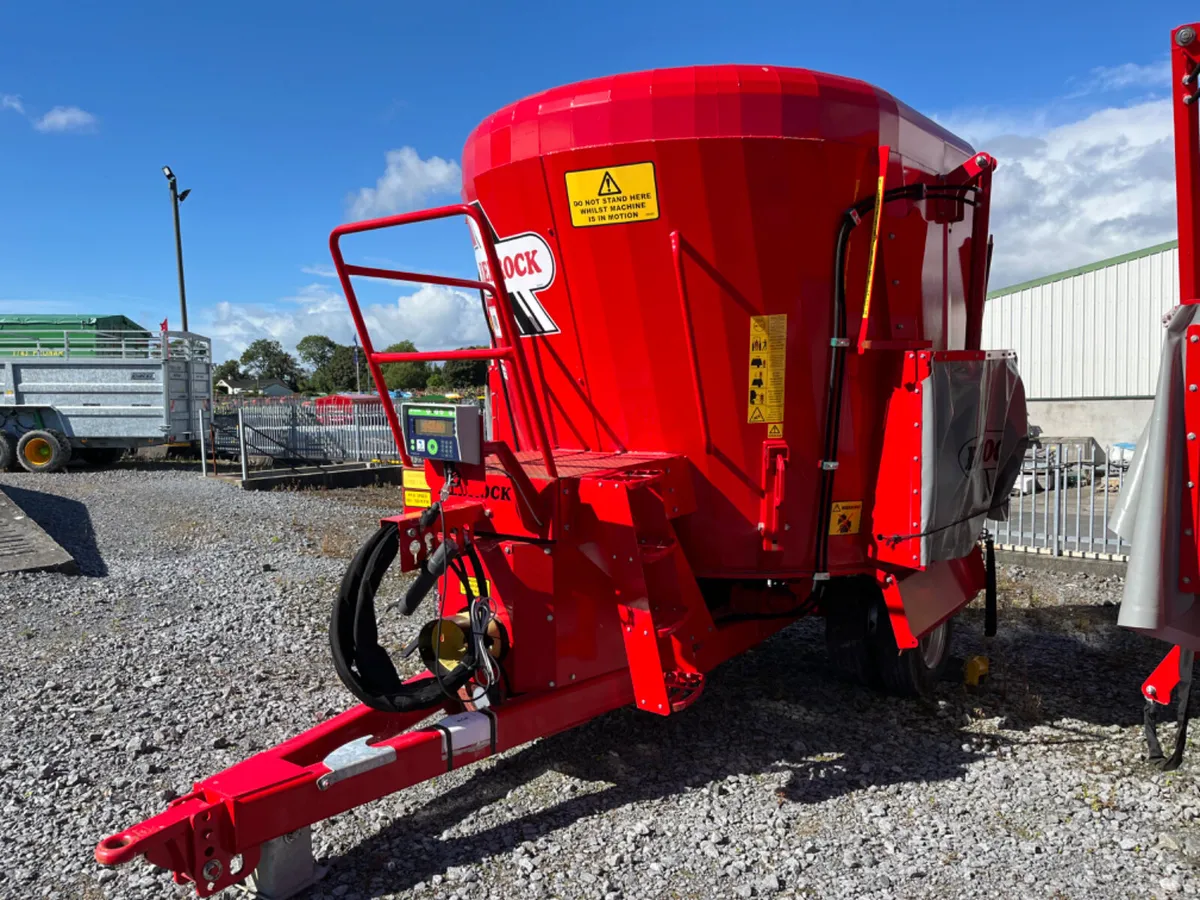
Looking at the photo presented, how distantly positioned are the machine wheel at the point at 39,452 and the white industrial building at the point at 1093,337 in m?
16.7

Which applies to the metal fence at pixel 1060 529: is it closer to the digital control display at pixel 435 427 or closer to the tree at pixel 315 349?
the digital control display at pixel 435 427

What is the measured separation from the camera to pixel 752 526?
396 cm

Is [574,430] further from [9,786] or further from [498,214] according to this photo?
[9,786]

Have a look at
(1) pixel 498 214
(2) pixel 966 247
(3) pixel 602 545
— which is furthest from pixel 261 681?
(2) pixel 966 247

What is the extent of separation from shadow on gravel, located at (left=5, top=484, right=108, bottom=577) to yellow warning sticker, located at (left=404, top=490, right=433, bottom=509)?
16.6 ft

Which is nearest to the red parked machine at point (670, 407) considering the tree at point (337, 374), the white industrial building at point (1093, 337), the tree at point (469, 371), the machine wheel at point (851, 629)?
the machine wheel at point (851, 629)

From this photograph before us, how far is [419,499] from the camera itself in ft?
12.8

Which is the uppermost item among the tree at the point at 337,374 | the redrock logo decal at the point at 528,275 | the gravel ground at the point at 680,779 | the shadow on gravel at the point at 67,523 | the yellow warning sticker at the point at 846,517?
the tree at the point at 337,374

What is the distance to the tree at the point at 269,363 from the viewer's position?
8750 cm

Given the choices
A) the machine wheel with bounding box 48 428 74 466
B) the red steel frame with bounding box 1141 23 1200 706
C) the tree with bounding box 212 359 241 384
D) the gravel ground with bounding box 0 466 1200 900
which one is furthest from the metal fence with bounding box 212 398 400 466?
the tree with bounding box 212 359 241 384

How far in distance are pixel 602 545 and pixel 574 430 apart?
87cm

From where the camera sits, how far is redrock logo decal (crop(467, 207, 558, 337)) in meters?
4.04

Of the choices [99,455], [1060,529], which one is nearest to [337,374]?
[99,455]

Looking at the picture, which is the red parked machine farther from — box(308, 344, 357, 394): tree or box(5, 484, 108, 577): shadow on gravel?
box(308, 344, 357, 394): tree
